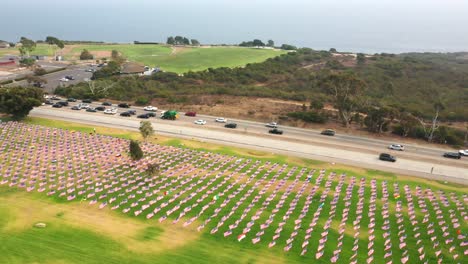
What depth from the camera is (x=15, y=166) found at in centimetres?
4931

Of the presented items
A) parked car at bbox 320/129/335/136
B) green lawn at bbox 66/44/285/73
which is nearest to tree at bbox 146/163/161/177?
parked car at bbox 320/129/335/136

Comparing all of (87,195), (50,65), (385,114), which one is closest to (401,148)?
(385,114)

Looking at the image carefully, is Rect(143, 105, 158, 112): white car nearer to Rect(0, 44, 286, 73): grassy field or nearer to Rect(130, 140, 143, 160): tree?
Rect(130, 140, 143, 160): tree

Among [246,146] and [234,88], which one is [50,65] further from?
[246,146]

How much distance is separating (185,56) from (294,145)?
119 meters

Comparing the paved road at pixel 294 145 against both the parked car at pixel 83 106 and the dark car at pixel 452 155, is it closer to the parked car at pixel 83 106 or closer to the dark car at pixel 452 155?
the dark car at pixel 452 155

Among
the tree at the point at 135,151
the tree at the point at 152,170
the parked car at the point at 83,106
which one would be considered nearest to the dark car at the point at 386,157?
the tree at the point at 152,170

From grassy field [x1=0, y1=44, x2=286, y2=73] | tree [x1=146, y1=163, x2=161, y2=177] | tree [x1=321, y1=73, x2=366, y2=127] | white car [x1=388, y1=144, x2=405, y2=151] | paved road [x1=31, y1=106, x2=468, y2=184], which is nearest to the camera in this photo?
tree [x1=146, y1=163, x2=161, y2=177]

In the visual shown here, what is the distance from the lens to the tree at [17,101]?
6851 cm

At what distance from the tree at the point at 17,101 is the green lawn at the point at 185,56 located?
267 feet

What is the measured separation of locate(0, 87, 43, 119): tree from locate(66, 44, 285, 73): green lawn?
81.3m

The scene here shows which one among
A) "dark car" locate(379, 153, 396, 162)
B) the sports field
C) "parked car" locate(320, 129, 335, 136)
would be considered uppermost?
"parked car" locate(320, 129, 335, 136)

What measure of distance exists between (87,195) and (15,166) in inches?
562

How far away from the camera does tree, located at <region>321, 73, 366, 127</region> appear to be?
250 ft
